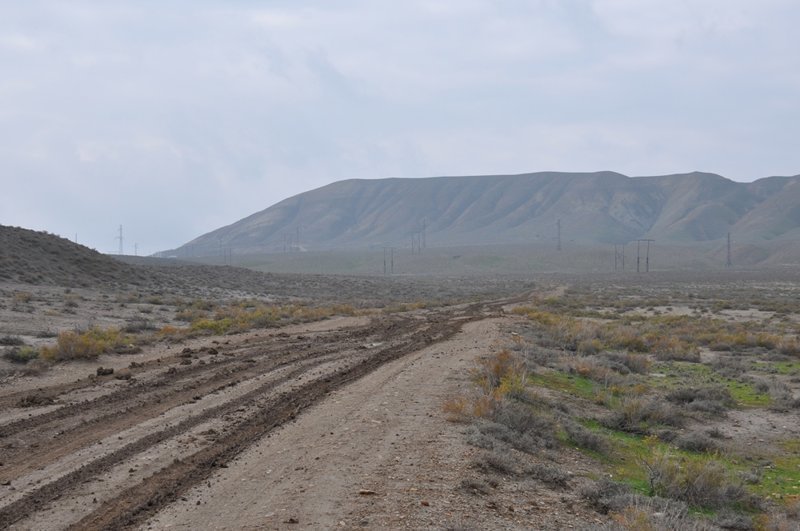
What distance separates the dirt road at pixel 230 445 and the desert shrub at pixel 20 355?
2659 mm

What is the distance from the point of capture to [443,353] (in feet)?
71.1

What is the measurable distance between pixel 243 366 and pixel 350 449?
8713 millimetres

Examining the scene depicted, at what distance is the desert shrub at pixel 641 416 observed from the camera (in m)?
15.8

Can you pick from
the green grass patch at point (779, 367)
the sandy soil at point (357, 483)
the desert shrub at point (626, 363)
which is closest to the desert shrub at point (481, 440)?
the sandy soil at point (357, 483)

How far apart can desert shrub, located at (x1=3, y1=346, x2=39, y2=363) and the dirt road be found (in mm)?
2659

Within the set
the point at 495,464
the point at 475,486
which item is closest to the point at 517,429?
the point at 495,464

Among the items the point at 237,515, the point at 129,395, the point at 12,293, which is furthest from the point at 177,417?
the point at 12,293

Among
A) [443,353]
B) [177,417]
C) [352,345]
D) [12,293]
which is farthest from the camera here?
[12,293]

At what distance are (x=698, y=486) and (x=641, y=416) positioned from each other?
5.32 meters

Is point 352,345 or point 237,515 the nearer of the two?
point 237,515

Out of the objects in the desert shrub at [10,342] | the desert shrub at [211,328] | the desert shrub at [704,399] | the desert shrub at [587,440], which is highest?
the desert shrub at [10,342]

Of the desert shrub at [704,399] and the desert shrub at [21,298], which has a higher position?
the desert shrub at [21,298]

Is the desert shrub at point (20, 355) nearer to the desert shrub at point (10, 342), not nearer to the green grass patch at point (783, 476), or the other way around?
the desert shrub at point (10, 342)

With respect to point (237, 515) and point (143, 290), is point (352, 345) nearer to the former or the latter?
point (237, 515)
